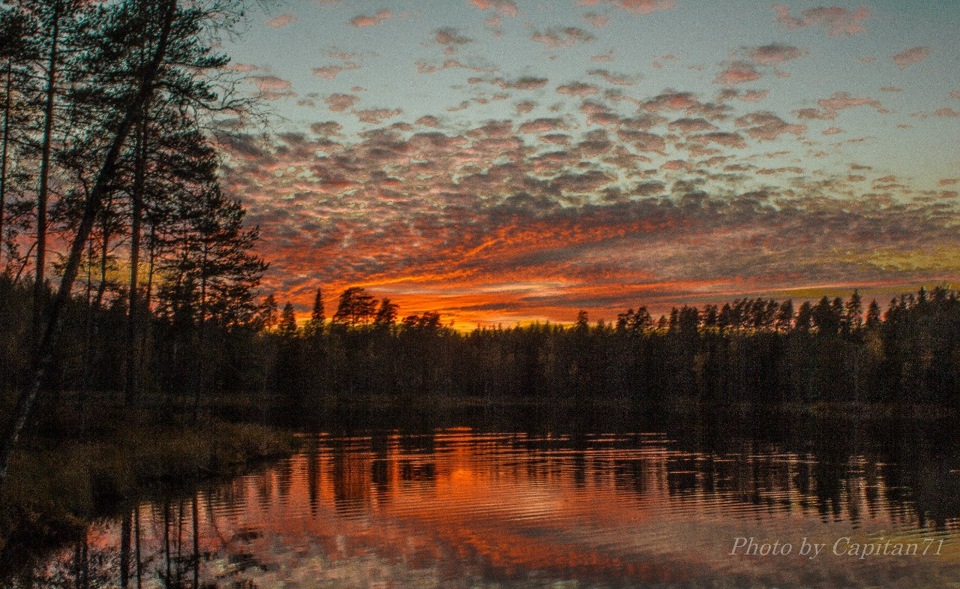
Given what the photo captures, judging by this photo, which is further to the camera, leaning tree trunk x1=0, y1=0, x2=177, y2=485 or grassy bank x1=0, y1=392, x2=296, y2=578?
grassy bank x1=0, y1=392, x2=296, y2=578

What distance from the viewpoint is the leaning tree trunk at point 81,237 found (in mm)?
13141

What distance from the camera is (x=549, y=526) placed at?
19.9 meters

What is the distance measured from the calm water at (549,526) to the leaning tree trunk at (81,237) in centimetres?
292

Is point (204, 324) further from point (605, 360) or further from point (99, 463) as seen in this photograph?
point (605, 360)

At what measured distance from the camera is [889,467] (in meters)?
33.6

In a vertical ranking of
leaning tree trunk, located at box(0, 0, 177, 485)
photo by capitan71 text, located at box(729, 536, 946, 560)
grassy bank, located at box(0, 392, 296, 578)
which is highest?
leaning tree trunk, located at box(0, 0, 177, 485)

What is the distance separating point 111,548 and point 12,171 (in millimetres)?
12836

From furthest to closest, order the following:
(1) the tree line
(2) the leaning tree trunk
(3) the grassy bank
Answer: (1) the tree line < (3) the grassy bank < (2) the leaning tree trunk

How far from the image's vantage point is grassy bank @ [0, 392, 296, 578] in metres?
16.7

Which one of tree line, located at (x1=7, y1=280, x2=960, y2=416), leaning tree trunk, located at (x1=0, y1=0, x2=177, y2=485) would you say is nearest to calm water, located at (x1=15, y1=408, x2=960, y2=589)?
leaning tree trunk, located at (x1=0, y1=0, x2=177, y2=485)

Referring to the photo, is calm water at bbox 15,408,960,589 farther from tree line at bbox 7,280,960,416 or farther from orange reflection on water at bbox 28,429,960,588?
tree line at bbox 7,280,960,416

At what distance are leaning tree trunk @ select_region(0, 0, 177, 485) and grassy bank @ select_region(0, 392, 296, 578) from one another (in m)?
3.01

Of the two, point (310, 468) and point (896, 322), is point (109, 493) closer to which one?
point (310, 468)

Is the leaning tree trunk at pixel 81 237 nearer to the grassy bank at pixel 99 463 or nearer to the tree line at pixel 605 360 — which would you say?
the grassy bank at pixel 99 463
